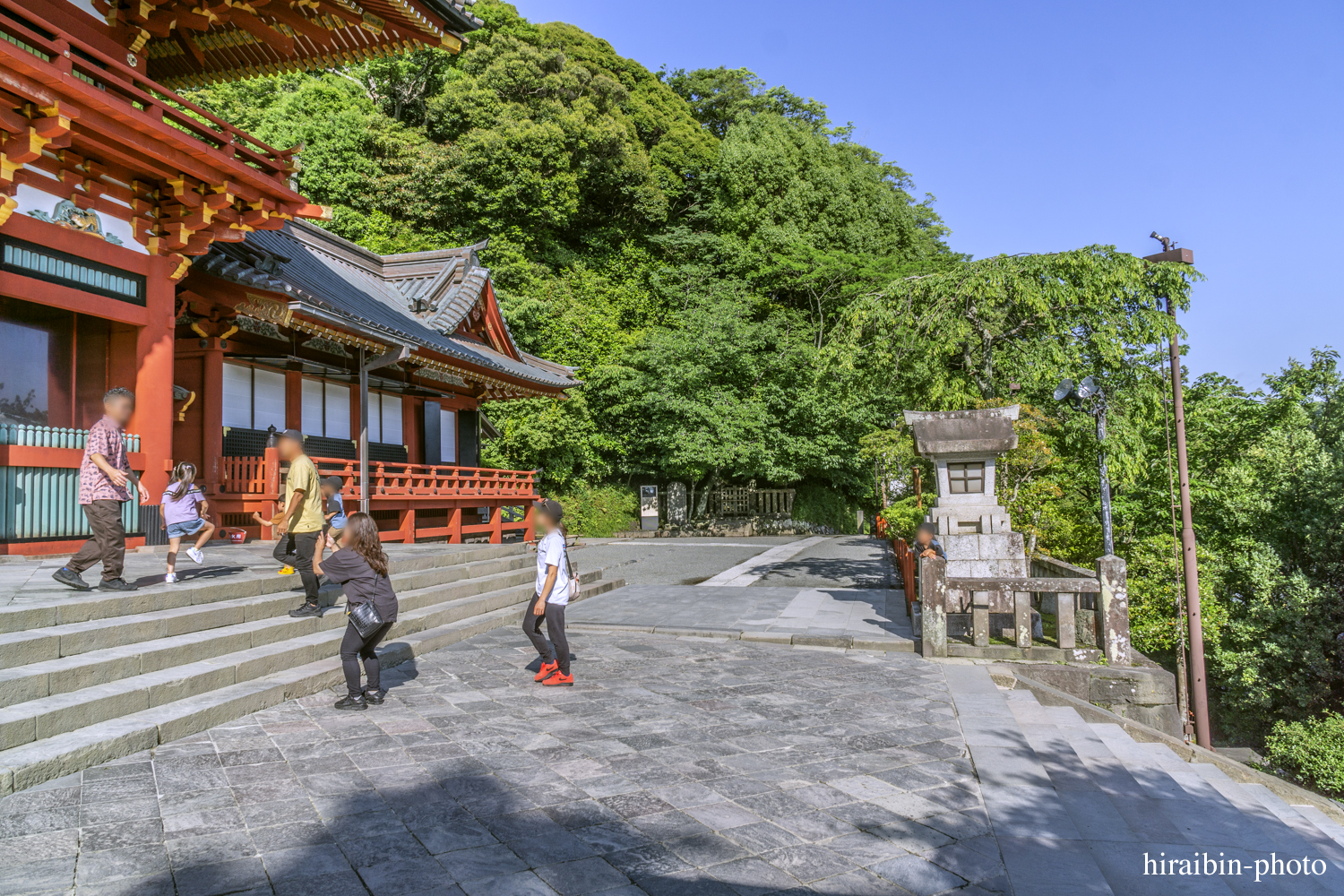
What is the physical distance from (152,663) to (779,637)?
5.64 m

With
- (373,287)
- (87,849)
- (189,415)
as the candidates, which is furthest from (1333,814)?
(373,287)

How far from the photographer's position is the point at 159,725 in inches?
171

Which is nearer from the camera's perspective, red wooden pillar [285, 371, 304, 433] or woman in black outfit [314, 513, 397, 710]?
woman in black outfit [314, 513, 397, 710]

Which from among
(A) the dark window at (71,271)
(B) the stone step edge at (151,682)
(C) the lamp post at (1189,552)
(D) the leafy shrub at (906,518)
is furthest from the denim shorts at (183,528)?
(C) the lamp post at (1189,552)

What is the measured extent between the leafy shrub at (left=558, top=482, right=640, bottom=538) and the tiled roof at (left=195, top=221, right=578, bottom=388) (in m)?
7.43

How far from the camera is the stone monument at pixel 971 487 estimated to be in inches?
333

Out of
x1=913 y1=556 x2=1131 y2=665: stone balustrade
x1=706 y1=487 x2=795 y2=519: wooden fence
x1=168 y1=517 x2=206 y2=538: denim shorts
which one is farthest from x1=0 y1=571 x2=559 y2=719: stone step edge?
x1=706 y1=487 x2=795 y2=519: wooden fence

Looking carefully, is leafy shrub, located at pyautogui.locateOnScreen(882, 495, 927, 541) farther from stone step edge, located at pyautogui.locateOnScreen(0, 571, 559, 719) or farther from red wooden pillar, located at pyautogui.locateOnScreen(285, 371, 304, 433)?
red wooden pillar, located at pyautogui.locateOnScreen(285, 371, 304, 433)

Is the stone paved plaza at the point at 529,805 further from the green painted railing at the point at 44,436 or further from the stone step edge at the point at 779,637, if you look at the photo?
the green painted railing at the point at 44,436

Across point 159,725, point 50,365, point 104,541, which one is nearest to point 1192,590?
point 159,725

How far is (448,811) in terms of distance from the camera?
355 centimetres

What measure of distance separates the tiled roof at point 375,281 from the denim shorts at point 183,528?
3.83 meters

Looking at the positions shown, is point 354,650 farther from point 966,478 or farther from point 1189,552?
point 1189,552

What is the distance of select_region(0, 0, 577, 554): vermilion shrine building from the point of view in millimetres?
7363
